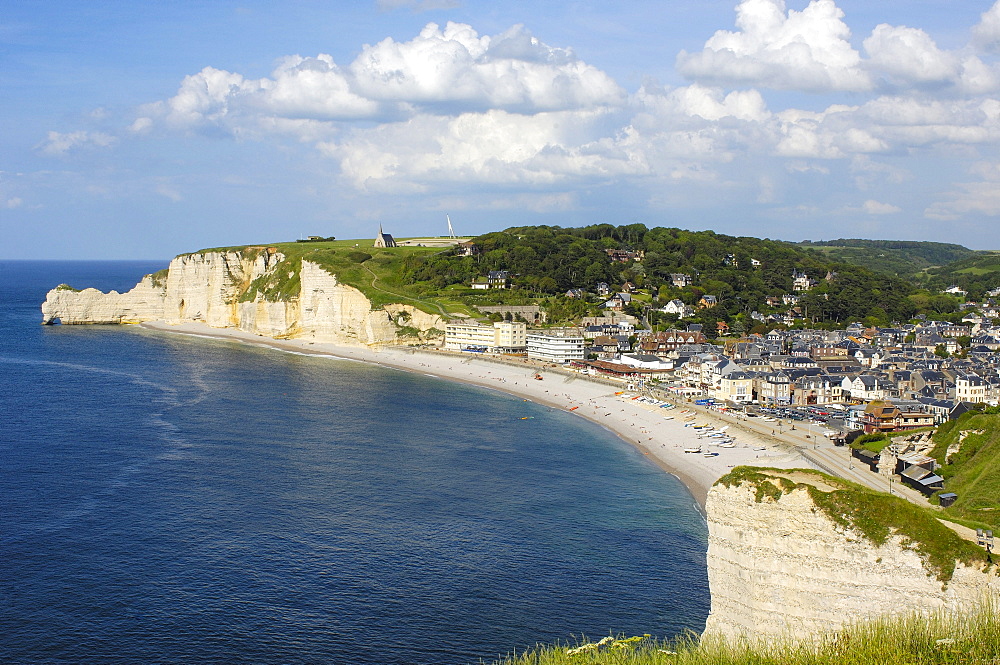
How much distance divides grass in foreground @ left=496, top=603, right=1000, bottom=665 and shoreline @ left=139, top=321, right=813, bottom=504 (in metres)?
23.3

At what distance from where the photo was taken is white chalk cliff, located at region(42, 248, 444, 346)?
4279 inches

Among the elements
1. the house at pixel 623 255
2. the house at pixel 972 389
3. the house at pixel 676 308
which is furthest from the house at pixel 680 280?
the house at pixel 972 389

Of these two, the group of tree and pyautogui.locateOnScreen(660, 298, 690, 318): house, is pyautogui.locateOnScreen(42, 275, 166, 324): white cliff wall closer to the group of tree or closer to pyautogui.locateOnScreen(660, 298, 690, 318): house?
the group of tree

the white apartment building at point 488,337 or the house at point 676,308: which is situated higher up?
the house at point 676,308

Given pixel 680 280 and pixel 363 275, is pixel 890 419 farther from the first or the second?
pixel 363 275

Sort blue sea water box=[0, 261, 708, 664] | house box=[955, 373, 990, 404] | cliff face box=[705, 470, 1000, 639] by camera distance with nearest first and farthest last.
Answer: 1. cliff face box=[705, 470, 1000, 639]
2. blue sea water box=[0, 261, 708, 664]
3. house box=[955, 373, 990, 404]

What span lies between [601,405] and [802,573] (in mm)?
51818

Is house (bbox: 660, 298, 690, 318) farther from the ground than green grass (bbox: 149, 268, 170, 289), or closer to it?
closer to it

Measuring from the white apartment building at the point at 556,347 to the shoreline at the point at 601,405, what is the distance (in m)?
3.45

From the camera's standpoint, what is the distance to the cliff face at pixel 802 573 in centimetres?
1798

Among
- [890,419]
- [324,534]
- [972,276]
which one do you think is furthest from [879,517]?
[972,276]

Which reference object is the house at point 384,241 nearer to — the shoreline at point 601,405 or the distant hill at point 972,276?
the shoreline at point 601,405

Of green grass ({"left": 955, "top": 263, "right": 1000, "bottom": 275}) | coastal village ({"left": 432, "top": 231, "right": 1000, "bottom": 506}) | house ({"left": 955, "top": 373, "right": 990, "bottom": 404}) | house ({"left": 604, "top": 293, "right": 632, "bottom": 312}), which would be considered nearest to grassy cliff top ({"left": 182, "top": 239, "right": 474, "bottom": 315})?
coastal village ({"left": 432, "top": 231, "right": 1000, "bottom": 506})

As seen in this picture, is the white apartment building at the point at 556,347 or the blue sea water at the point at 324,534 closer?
the blue sea water at the point at 324,534
